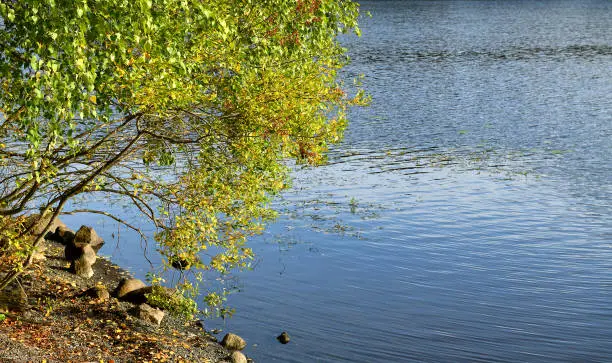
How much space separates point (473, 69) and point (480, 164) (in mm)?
39431

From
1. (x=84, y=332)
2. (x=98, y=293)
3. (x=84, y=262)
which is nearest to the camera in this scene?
(x=84, y=332)

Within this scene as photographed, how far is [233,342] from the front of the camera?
903 inches

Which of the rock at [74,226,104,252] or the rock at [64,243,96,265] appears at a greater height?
the rock at [74,226,104,252]

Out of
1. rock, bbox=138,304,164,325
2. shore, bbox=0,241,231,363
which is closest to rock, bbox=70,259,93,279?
shore, bbox=0,241,231,363

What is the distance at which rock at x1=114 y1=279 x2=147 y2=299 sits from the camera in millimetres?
25422

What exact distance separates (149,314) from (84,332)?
7.60 ft

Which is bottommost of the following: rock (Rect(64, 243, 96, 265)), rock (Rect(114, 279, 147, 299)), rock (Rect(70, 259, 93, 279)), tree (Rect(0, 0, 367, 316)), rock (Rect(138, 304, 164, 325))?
rock (Rect(138, 304, 164, 325))

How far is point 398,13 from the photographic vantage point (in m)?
168

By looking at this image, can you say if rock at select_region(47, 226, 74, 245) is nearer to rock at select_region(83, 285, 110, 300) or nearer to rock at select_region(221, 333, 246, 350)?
rock at select_region(83, 285, 110, 300)

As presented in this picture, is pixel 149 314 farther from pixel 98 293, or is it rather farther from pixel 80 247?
pixel 80 247

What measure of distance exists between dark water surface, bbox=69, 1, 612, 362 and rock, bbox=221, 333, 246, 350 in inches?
16.7

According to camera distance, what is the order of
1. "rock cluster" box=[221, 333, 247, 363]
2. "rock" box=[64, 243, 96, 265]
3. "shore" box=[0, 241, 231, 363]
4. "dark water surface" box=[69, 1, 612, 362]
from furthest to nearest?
"rock" box=[64, 243, 96, 265], "dark water surface" box=[69, 1, 612, 362], "rock cluster" box=[221, 333, 247, 363], "shore" box=[0, 241, 231, 363]

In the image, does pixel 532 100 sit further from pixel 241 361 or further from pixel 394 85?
pixel 241 361

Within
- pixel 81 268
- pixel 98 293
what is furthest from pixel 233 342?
pixel 81 268
